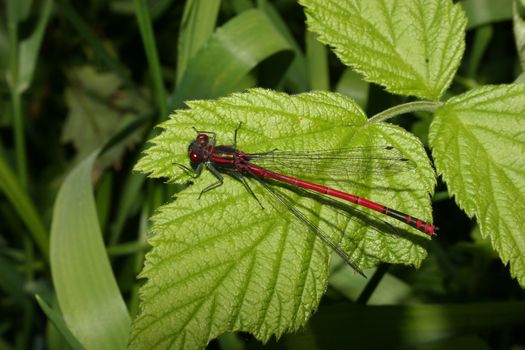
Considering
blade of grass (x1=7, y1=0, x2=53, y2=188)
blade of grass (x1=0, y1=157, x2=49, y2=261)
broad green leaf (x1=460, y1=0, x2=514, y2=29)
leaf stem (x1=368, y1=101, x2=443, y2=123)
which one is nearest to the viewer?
leaf stem (x1=368, y1=101, x2=443, y2=123)

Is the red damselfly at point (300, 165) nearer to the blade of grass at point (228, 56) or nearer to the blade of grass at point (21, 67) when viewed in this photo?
the blade of grass at point (228, 56)

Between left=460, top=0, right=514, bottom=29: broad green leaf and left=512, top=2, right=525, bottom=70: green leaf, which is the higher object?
left=512, top=2, right=525, bottom=70: green leaf

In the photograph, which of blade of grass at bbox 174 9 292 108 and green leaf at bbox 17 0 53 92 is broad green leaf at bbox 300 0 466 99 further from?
green leaf at bbox 17 0 53 92

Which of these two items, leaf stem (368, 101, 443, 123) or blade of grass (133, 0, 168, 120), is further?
blade of grass (133, 0, 168, 120)

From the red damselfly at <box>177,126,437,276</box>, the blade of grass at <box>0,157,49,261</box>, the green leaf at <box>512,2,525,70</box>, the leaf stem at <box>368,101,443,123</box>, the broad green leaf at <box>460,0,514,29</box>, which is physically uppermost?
the green leaf at <box>512,2,525,70</box>

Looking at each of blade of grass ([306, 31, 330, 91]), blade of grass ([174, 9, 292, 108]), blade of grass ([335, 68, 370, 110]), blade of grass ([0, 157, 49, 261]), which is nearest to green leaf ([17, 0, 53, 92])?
blade of grass ([0, 157, 49, 261])

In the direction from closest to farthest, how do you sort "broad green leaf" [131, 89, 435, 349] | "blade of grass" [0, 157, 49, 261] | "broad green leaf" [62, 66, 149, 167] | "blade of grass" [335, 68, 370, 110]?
"broad green leaf" [131, 89, 435, 349]
"blade of grass" [0, 157, 49, 261]
"blade of grass" [335, 68, 370, 110]
"broad green leaf" [62, 66, 149, 167]
